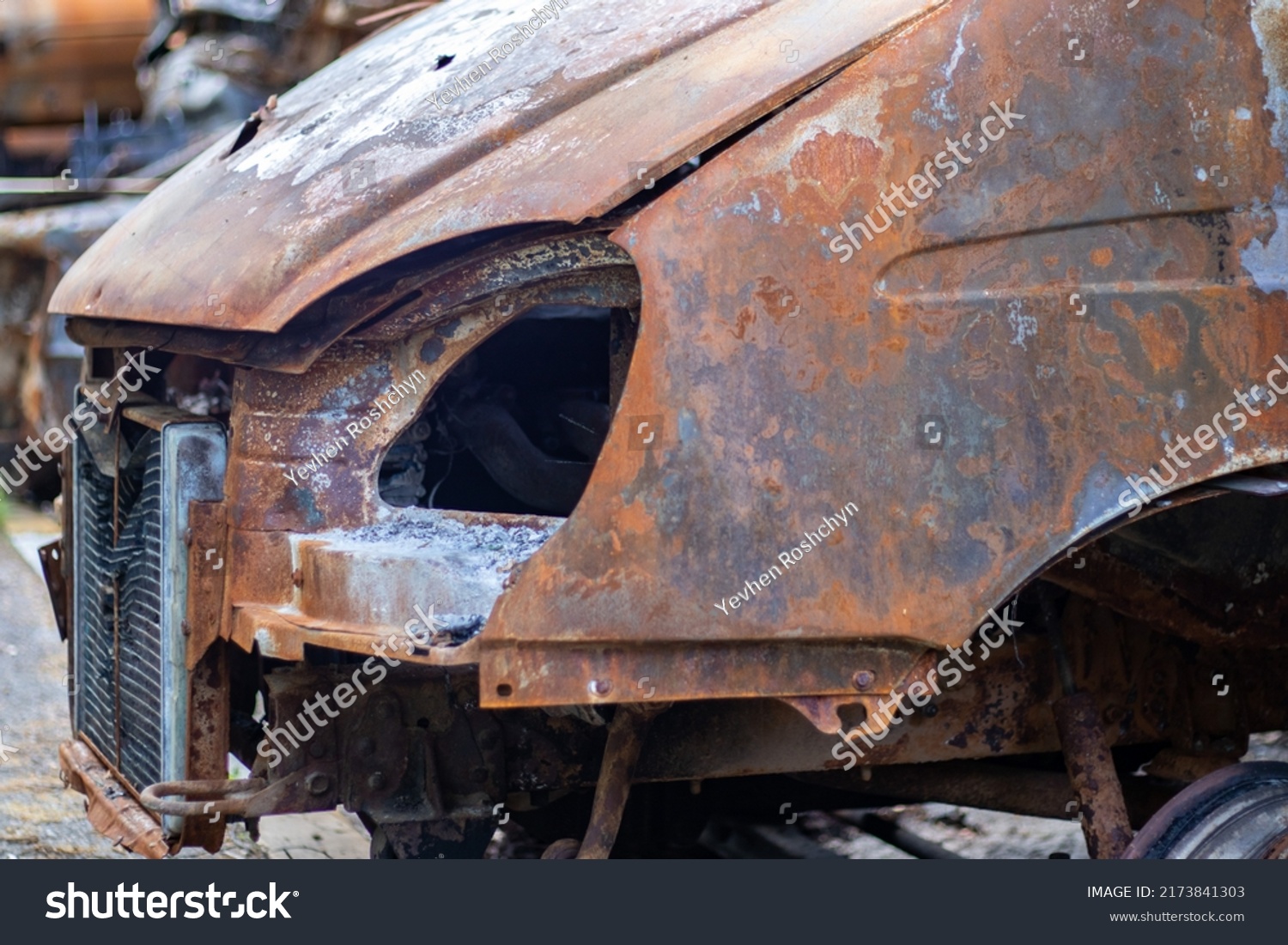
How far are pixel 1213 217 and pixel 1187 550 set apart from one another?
0.63 meters

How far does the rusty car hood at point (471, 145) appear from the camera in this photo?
1.97 metres

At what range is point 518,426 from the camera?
8.68 ft

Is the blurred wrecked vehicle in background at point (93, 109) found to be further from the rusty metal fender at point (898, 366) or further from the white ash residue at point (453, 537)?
the rusty metal fender at point (898, 366)

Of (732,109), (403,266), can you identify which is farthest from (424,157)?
(732,109)

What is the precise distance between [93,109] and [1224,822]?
1065 centimetres

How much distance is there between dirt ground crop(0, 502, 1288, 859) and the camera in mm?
3484

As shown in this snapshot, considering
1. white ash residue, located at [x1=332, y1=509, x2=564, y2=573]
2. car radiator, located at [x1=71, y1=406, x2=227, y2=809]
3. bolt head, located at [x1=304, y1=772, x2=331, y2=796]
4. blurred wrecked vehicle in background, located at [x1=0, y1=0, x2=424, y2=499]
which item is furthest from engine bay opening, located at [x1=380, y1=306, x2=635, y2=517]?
blurred wrecked vehicle in background, located at [x1=0, y1=0, x2=424, y2=499]

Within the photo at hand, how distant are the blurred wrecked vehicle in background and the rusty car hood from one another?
146 cm

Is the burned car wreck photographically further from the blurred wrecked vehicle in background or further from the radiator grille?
the blurred wrecked vehicle in background

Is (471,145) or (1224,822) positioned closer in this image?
(471,145)

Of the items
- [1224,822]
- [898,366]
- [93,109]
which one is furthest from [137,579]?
[93,109]

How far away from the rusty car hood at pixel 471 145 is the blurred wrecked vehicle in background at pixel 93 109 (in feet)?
4.79

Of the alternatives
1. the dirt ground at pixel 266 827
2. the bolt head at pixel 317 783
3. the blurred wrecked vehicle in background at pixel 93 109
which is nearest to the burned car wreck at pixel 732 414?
the bolt head at pixel 317 783

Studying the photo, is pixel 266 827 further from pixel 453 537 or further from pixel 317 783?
pixel 453 537
